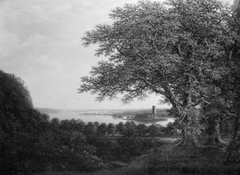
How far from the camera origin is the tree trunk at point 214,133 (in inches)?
903

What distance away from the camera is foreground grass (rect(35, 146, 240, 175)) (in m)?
14.0

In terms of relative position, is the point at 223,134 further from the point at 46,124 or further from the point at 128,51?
the point at 46,124

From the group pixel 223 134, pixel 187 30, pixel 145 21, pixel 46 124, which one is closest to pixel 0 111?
pixel 46 124

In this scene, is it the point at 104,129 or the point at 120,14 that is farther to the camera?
the point at 104,129

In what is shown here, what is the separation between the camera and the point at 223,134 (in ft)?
84.4

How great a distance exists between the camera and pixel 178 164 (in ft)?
51.1

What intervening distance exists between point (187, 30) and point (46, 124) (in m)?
12.4

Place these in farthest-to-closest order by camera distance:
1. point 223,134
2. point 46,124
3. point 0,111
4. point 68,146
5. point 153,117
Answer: point 223,134, point 153,117, point 46,124, point 68,146, point 0,111

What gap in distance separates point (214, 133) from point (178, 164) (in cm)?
882

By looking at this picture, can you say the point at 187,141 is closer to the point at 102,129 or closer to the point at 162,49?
the point at 162,49

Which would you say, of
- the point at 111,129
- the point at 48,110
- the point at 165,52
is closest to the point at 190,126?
the point at 165,52

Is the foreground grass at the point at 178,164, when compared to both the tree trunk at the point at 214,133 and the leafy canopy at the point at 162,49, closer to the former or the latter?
the leafy canopy at the point at 162,49

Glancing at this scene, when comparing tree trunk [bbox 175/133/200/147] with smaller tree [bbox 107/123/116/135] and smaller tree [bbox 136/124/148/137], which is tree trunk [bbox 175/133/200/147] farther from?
smaller tree [bbox 107/123/116/135]

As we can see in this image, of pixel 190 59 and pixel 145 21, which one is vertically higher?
pixel 145 21
